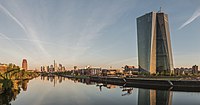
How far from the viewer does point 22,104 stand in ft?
194

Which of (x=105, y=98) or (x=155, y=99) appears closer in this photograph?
(x=155, y=99)

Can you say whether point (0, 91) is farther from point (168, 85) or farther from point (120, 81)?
point (120, 81)

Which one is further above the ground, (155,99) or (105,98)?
(155,99)

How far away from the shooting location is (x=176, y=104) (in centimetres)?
5825

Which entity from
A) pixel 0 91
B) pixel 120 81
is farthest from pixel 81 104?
pixel 120 81

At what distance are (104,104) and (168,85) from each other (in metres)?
61.7

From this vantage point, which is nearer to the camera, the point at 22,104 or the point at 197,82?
the point at 22,104

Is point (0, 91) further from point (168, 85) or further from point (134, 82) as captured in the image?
point (134, 82)

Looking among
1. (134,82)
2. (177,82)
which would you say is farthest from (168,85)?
(134,82)

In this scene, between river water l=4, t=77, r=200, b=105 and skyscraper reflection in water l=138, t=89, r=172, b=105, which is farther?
river water l=4, t=77, r=200, b=105

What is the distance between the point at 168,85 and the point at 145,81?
20354 mm

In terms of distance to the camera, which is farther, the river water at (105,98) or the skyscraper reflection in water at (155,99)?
the river water at (105,98)

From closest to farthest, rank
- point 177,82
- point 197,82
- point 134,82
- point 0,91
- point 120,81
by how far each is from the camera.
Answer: point 0,91 < point 197,82 < point 177,82 < point 134,82 < point 120,81

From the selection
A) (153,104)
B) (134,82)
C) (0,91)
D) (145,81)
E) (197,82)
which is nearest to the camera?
(153,104)
